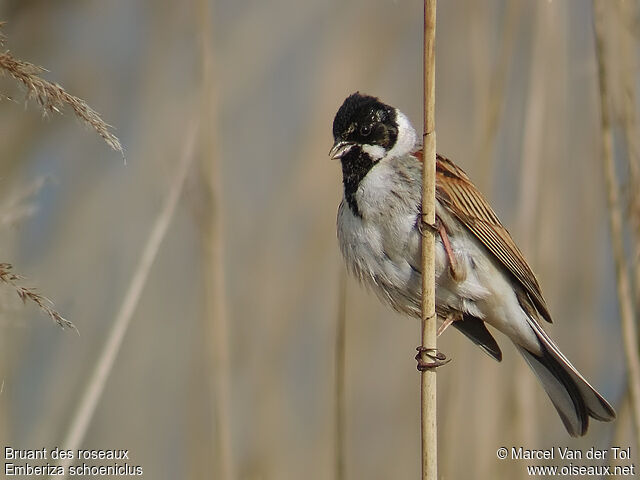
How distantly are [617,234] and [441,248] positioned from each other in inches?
20.3

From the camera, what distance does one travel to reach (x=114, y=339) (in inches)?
76.7

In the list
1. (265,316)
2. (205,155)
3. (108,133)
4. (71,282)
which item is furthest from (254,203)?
(108,133)

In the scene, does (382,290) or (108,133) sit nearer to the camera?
(108,133)

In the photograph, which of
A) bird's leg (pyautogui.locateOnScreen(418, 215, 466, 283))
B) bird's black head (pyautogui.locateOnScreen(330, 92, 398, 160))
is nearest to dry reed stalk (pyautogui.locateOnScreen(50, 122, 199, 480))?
bird's black head (pyautogui.locateOnScreen(330, 92, 398, 160))

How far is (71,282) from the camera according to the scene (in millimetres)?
3111

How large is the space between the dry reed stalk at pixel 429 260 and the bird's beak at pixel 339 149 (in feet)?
1.98

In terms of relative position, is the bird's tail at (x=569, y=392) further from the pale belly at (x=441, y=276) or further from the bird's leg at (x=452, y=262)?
the bird's leg at (x=452, y=262)

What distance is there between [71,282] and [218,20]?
1.25 m

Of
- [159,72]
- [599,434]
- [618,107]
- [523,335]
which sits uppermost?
[159,72]

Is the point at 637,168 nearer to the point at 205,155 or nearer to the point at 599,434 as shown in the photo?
the point at 599,434

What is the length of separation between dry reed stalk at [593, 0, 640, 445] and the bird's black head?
67 centimetres

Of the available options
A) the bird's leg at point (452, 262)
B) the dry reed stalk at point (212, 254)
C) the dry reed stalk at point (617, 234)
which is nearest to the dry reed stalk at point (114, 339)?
the dry reed stalk at point (212, 254)

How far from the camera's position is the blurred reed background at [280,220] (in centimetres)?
286

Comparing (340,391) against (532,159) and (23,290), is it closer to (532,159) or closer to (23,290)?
(23,290)
